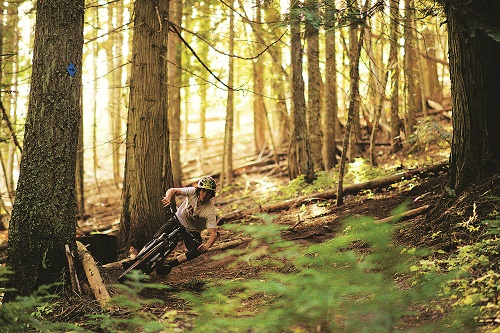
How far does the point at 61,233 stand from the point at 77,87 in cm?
212

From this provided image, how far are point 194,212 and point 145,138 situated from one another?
324cm

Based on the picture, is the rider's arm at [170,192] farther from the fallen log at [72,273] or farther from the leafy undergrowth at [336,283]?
the fallen log at [72,273]

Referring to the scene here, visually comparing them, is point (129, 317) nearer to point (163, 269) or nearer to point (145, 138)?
point (163, 269)

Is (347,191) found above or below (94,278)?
above

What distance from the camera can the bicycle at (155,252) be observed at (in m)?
8.46

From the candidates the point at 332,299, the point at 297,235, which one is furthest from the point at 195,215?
the point at 332,299

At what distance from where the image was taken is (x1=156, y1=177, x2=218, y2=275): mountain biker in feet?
28.3

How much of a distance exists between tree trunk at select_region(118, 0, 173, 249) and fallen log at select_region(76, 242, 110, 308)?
119 inches

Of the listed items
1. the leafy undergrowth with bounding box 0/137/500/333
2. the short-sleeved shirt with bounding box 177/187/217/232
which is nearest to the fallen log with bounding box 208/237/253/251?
the leafy undergrowth with bounding box 0/137/500/333

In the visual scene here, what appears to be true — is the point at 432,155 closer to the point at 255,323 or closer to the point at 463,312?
the point at 463,312

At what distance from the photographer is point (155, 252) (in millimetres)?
8539

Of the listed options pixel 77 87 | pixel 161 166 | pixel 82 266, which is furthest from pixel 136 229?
pixel 77 87

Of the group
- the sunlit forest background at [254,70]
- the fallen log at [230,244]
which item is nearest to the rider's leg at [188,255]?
the fallen log at [230,244]

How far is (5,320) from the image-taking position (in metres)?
4.89
